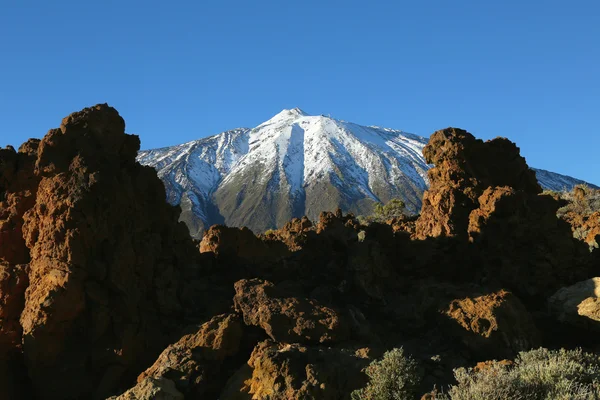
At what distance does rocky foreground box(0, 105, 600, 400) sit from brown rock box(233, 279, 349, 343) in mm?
29

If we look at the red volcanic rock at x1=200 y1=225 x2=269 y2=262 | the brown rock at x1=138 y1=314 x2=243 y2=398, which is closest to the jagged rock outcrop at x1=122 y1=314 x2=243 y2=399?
the brown rock at x1=138 y1=314 x2=243 y2=398

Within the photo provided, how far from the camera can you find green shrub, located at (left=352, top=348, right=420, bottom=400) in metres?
7.16

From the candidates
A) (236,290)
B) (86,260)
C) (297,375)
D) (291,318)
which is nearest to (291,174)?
(236,290)

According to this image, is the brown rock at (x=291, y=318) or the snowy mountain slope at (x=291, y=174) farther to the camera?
the snowy mountain slope at (x=291, y=174)

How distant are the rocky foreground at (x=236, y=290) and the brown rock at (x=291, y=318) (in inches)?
1.1

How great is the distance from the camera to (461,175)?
13617 millimetres

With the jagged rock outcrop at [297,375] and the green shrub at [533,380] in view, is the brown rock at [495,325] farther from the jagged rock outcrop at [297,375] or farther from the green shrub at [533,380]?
the jagged rock outcrop at [297,375]

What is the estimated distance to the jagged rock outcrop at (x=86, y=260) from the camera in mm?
8836

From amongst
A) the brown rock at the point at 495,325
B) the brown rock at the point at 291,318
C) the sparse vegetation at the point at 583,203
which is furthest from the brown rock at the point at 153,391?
the sparse vegetation at the point at 583,203

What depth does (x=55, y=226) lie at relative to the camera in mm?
9484

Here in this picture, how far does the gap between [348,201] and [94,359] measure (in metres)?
125

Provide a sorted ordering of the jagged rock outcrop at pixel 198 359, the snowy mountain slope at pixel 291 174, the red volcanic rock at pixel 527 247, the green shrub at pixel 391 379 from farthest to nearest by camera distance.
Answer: the snowy mountain slope at pixel 291 174 < the red volcanic rock at pixel 527 247 < the jagged rock outcrop at pixel 198 359 < the green shrub at pixel 391 379

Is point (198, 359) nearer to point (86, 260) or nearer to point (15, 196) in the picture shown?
point (86, 260)

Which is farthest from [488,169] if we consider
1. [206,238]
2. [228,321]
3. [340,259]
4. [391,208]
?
[391,208]
